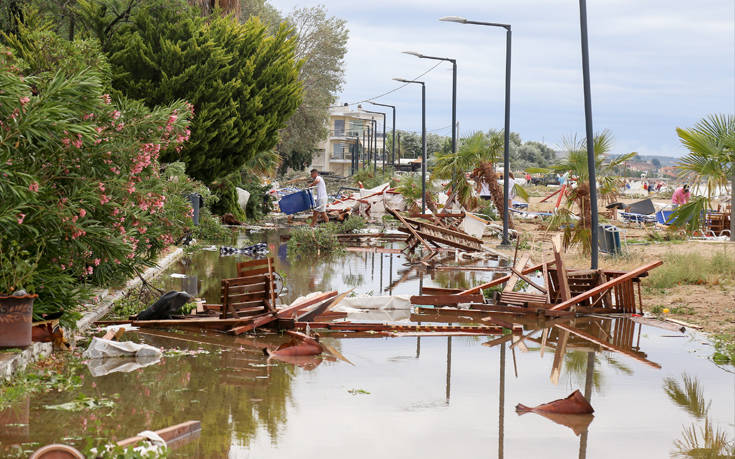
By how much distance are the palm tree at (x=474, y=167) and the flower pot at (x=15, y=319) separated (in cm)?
2394

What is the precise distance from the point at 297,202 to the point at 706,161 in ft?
75.2

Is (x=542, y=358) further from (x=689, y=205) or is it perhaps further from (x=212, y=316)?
(x=689, y=205)

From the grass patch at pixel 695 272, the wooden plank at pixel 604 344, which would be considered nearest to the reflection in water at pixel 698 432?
the wooden plank at pixel 604 344

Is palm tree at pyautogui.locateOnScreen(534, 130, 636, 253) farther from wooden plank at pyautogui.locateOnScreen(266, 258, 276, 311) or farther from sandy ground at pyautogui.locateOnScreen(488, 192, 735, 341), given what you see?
wooden plank at pyautogui.locateOnScreen(266, 258, 276, 311)

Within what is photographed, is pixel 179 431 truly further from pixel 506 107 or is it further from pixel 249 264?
pixel 506 107

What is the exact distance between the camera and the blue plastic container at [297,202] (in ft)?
126

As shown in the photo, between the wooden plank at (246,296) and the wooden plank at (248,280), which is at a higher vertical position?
the wooden plank at (248,280)

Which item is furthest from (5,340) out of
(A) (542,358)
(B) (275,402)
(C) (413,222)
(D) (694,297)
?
(C) (413,222)

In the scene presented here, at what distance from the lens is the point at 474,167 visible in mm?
32250

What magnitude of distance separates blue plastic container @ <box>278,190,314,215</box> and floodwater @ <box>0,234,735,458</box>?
89.0ft

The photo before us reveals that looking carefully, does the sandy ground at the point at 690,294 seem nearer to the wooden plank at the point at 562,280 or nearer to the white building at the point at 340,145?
the wooden plank at the point at 562,280

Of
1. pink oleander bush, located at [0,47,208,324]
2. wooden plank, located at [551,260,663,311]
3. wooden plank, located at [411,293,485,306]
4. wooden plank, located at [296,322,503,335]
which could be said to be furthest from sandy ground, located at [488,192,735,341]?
pink oleander bush, located at [0,47,208,324]

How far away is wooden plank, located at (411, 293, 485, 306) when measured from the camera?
45.2ft

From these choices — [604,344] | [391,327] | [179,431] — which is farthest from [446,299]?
[179,431]
